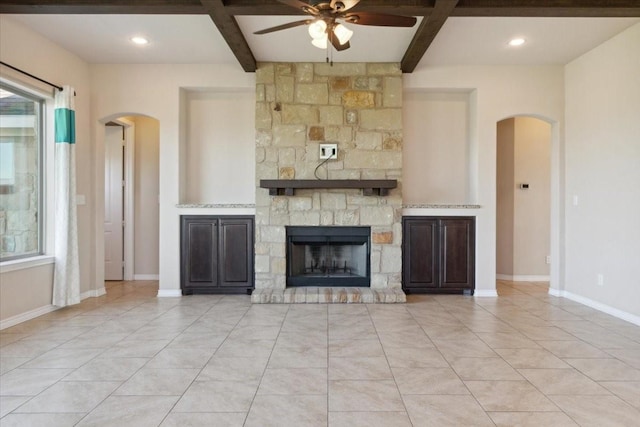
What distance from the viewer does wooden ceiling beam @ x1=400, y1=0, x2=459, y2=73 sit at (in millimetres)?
3344

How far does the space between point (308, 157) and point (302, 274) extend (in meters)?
1.50

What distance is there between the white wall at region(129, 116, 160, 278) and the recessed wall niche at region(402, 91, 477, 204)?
3.79m

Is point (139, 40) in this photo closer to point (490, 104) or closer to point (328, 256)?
point (328, 256)

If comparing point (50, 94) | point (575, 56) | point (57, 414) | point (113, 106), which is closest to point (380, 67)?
point (575, 56)

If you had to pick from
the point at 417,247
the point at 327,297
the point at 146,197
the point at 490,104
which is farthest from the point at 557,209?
the point at 146,197

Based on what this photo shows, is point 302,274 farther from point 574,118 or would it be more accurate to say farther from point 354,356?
point 574,118

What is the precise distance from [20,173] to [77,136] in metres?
0.82

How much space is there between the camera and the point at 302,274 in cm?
512

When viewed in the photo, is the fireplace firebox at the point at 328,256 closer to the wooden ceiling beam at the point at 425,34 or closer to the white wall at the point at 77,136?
the wooden ceiling beam at the point at 425,34

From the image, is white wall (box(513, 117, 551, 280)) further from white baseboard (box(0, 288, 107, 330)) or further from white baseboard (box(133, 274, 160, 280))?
white baseboard (box(0, 288, 107, 330))

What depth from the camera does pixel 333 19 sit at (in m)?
2.90

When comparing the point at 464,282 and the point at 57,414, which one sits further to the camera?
the point at 464,282

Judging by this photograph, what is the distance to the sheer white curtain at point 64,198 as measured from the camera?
169 inches

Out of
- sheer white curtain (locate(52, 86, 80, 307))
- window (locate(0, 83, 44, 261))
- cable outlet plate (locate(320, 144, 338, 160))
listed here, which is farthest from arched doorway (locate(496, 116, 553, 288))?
window (locate(0, 83, 44, 261))
